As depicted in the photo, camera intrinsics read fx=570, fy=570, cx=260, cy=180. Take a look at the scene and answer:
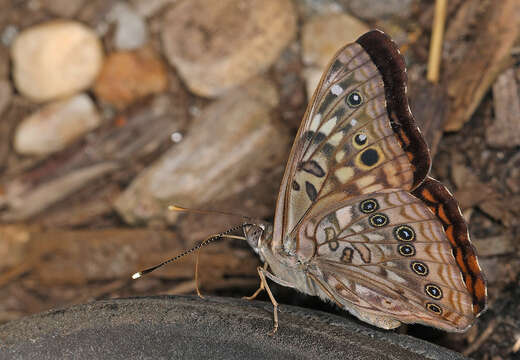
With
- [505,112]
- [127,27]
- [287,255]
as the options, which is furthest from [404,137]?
[127,27]

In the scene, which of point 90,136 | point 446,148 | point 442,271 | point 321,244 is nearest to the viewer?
point 442,271

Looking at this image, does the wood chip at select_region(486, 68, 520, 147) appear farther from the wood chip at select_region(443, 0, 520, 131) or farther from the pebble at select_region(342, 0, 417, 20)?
the pebble at select_region(342, 0, 417, 20)

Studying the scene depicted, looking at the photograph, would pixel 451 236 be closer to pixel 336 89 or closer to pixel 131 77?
pixel 336 89

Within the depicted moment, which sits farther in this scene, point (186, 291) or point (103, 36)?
point (103, 36)

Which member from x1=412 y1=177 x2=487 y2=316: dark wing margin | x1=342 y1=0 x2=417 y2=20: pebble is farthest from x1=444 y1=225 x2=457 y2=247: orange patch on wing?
x1=342 y1=0 x2=417 y2=20: pebble

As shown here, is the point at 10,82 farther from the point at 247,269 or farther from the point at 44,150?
the point at 247,269

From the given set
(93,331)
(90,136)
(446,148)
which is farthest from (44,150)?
(446,148)
